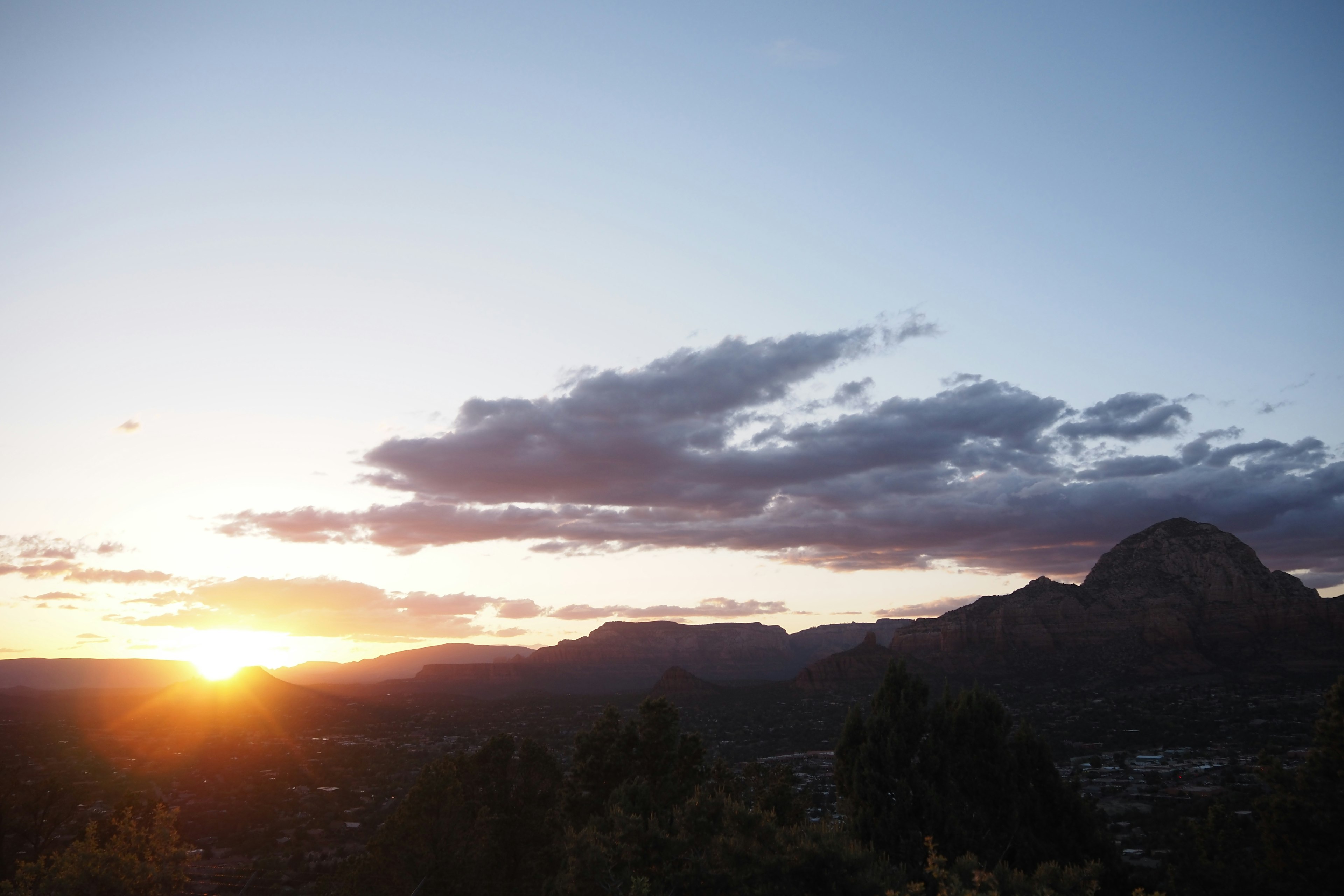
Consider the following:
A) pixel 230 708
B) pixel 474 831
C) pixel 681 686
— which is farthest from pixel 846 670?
pixel 474 831

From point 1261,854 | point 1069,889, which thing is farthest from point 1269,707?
point 1069,889

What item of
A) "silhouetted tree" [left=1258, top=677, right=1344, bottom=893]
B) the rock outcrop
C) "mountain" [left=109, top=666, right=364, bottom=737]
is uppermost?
"silhouetted tree" [left=1258, top=677, right=1344, bottom=893]

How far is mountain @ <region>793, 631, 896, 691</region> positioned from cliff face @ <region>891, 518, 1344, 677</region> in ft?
16.9

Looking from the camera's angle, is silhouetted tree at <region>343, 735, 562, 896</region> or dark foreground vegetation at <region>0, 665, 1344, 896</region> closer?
dark foreground vegetation at <region>0, 665, 1344, 896</region>

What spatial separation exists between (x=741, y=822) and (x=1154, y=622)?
468ft

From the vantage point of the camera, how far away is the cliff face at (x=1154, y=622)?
12244cm

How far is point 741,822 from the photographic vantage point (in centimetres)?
1808

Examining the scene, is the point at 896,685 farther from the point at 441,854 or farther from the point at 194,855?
the point at 194,855

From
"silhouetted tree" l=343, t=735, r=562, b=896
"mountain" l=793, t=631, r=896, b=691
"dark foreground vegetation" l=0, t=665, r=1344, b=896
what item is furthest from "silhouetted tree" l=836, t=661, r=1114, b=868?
"mountain" l=793, t=631, r=896, b=691

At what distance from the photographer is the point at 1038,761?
90.2 ft

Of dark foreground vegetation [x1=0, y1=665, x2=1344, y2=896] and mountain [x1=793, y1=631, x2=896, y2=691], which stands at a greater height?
dark foreground vegetation [x1=0, y1=665, x2=1344, y2=896]

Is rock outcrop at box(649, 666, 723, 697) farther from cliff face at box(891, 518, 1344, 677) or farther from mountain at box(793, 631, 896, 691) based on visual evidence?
cliff face at box(891, 518, 1344, 677)

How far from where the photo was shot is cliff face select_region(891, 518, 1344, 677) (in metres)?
122

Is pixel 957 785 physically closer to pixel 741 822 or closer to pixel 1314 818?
pixel 1314 818
